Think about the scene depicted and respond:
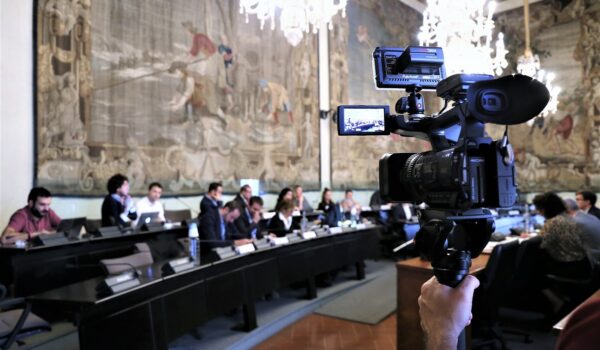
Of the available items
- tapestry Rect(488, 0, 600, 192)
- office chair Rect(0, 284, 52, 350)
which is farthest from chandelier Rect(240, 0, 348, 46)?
tapestry Rect(488, 0, 600, 192)

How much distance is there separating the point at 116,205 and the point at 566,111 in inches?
471

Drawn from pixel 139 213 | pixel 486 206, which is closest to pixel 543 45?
pixel 139 213

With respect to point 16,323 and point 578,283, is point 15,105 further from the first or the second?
point 578,283

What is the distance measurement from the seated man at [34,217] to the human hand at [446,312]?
180 inches

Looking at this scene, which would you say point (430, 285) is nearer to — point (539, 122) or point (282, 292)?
point (282, 292)

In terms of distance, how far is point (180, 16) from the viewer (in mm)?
7180

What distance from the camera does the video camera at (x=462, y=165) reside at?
3.05ft

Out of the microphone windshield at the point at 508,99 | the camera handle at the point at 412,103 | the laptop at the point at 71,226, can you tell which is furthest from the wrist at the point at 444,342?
the laptop at the point at 71,226

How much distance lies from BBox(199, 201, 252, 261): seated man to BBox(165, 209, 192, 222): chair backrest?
1.35 metres

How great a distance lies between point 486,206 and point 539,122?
13208mm

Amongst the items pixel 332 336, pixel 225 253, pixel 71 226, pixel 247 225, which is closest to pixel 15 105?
pixel 71 226

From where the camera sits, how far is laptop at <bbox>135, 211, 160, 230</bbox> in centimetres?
510

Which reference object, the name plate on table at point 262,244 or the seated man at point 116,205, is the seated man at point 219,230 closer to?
the name plate on table at point 262,244

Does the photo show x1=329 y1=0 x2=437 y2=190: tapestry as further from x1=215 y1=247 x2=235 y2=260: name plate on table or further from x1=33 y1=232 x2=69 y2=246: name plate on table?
x1=33 y1=232 x2=69 y2=246: name plate on table
